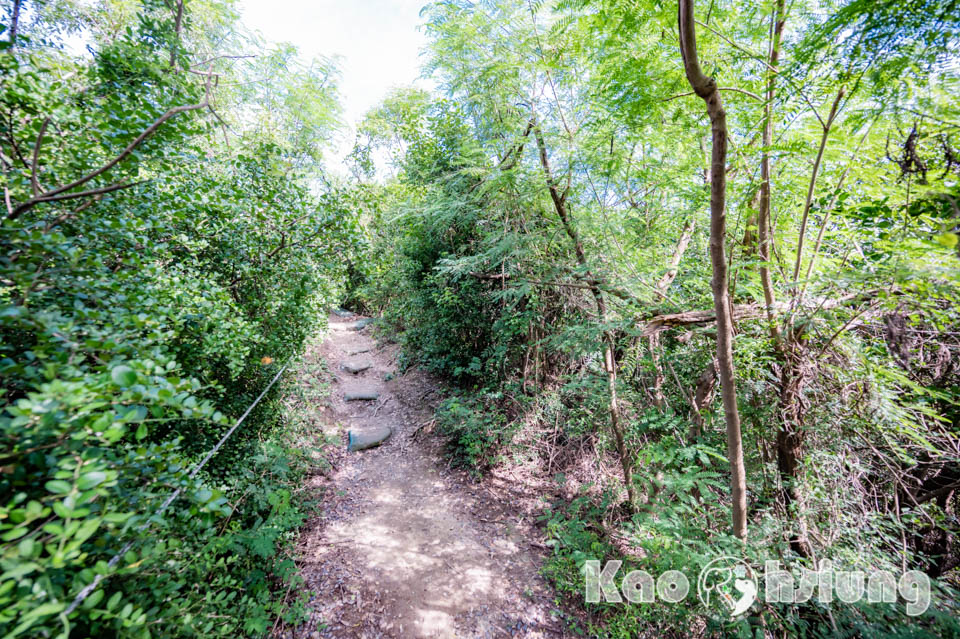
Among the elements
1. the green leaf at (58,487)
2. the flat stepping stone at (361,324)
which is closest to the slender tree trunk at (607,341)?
the green leaf at (58,487)

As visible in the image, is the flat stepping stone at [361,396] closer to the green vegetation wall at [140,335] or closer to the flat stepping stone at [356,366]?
the flat stepping stone at [356,366]

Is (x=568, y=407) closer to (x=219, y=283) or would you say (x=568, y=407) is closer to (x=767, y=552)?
(x=767, y=552)

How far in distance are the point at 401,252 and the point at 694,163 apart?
6194 millimetres

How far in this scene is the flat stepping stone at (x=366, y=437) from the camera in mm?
5398

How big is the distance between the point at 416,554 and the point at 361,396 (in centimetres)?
399

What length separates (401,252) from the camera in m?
7.88

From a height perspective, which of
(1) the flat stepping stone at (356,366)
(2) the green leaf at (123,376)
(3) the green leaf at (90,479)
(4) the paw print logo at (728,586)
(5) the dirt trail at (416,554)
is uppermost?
(2) the green leaf at (123,376)

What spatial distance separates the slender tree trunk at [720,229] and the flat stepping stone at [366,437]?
4.85m

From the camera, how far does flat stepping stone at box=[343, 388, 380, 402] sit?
688 cm

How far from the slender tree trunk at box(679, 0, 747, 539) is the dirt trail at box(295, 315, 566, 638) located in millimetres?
2079

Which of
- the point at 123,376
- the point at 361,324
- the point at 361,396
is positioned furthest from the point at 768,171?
the point at 361,324

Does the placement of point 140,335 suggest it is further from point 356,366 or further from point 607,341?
point 356,366
